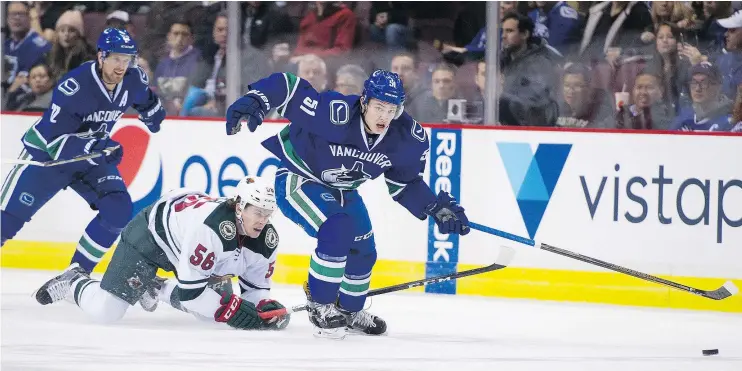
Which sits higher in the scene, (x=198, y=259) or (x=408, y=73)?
(x=408, y=73)

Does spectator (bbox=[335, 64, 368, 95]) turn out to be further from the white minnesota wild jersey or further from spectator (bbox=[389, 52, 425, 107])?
the white minnesota wild jersey

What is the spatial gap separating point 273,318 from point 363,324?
36 centimetres

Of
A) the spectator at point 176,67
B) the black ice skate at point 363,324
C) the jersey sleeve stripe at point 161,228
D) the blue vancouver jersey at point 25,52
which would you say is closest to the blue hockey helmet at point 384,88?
the black ice skate at point 363,324

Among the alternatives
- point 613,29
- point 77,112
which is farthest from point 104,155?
point 613,29

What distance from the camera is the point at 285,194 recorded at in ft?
15.7

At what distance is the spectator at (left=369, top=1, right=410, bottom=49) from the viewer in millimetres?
7426

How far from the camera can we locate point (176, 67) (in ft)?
25.4

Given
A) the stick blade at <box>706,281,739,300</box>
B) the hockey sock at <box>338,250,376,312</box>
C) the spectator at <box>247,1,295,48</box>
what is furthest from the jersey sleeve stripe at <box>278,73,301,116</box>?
the spectator at <box>247,1,295,48</box>

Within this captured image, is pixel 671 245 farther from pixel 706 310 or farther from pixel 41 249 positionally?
pixel 41 249

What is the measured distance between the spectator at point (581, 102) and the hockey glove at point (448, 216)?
2.37 meters

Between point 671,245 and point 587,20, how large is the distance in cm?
165

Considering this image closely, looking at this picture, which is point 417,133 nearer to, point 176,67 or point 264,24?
point 264,24

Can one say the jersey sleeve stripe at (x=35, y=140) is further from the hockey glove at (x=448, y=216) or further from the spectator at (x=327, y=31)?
the spectator at (x=327, y=31)

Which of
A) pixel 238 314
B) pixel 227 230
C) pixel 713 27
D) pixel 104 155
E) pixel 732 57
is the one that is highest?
pixel 713 27
